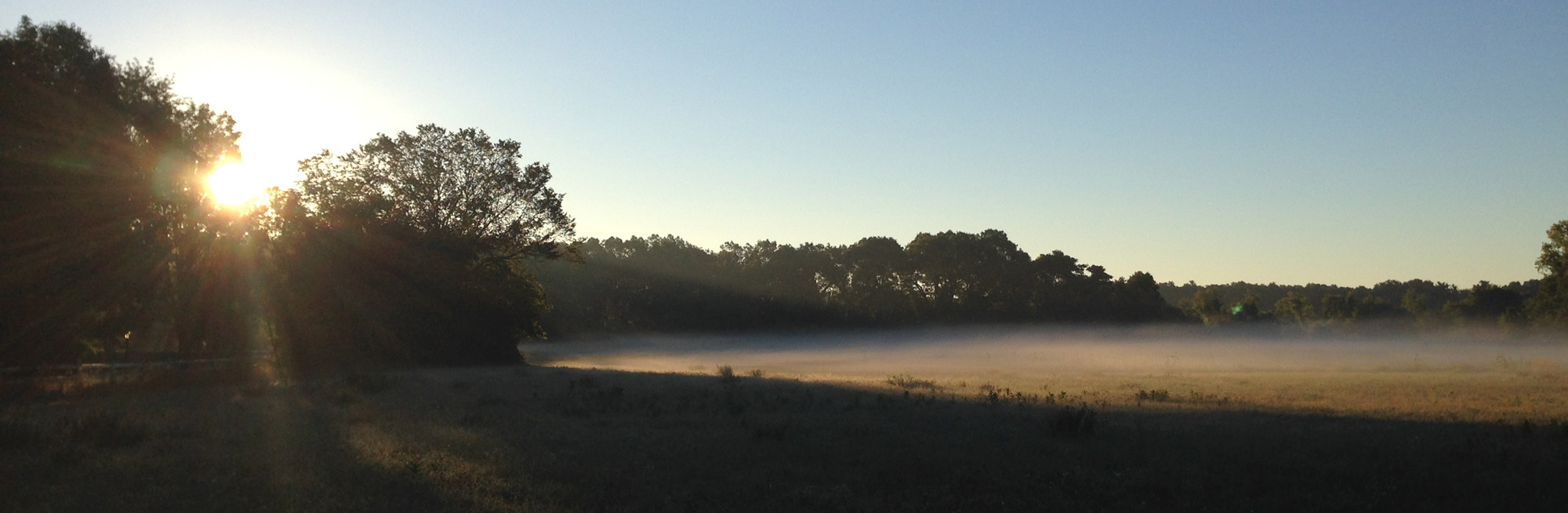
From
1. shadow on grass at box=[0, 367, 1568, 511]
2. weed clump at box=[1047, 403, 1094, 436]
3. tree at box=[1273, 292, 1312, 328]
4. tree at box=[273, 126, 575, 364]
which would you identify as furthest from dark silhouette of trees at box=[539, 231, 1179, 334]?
weed clump at box=[1047, 403, 1094, 436]

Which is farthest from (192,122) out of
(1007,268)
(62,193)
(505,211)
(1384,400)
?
(1007,268)

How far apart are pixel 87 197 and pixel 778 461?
2509 cm

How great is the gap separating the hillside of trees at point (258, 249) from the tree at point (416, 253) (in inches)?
3.5

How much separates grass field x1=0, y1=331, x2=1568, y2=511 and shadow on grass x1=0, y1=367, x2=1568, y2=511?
0.18ft

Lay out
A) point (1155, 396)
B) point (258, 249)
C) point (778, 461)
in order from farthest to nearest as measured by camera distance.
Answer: point (258, 249)
point (1155, 396)
point (778, 461)

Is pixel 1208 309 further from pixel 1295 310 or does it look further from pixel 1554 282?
pixel 1554 282

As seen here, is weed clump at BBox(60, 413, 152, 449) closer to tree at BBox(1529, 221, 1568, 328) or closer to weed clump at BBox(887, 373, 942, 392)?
weed clump at BBox(887, 373, 942, 392)

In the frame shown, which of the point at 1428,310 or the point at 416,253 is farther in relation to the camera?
the point at 1428,310

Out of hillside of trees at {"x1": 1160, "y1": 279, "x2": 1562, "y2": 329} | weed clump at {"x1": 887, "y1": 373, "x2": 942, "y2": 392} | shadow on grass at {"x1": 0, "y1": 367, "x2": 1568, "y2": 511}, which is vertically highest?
hillside of trees at {"x1": 1160, "y1": 279, "x2": 1562, "y2": 329}

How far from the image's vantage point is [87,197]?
27.4m

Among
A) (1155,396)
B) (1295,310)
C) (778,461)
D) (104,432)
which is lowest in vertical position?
(778,461)

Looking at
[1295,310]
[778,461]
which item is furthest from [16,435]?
[1295,310]

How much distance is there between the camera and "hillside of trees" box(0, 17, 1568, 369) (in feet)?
86.9

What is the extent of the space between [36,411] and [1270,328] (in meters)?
96.0
